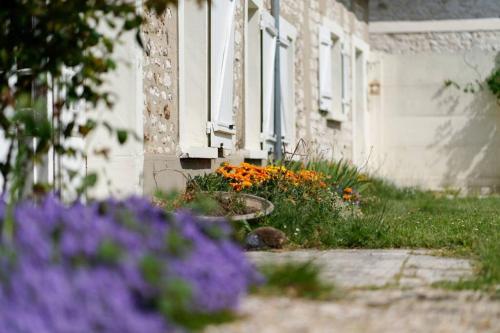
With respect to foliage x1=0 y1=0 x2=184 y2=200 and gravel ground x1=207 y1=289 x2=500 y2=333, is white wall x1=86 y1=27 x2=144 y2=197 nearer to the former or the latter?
foliage x1=0 y1=0 x2=184 y2=200

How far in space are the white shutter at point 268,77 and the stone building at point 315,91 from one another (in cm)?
2

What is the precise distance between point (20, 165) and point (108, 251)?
1.32 m

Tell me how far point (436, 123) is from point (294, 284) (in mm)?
11346

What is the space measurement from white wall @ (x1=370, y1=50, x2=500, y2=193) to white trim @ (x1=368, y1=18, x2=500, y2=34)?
1.25 feet

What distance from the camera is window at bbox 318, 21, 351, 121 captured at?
12.5 metres

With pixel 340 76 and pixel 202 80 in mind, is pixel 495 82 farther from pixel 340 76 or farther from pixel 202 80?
pixel 202 80

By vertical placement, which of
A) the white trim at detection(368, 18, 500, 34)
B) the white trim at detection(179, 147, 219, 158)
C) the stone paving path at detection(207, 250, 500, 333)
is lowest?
the stone paving path at detection(207, 250, 500, 333)

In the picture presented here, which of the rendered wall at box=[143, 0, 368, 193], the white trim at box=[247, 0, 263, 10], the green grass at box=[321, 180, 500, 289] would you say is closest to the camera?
the green grass at box=[321, 180, 500, 289]

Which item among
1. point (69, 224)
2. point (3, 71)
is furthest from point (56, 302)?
point (3, 71)

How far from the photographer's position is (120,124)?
6309 mm

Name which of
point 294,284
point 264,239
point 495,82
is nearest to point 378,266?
point 264,239

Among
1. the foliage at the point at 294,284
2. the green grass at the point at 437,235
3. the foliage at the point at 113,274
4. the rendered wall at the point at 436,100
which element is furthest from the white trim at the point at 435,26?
the foliage at the point at 113,274

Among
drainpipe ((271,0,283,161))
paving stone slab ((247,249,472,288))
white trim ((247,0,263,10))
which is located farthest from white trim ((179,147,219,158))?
drainpipe ((271,0,283,161))

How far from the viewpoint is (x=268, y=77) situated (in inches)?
400
